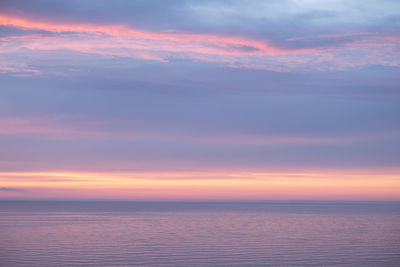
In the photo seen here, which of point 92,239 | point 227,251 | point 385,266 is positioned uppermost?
point 92,239

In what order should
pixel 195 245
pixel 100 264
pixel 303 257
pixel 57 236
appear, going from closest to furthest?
pixel 100 264, pixel 303 257, pixel 195 245, pixel 57 236

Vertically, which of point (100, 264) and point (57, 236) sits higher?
point (57, 236)

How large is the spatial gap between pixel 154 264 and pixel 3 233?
3455cm

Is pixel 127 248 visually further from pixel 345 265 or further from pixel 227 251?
pixel 345 265

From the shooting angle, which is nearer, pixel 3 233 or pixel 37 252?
pixel 37 252

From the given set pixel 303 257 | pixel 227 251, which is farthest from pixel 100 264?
pixel 303 257

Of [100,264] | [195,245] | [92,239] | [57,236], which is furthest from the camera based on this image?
[57,236]

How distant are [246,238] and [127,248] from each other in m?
15.8

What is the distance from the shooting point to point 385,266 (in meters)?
38.1

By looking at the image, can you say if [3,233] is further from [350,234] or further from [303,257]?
[350,234]

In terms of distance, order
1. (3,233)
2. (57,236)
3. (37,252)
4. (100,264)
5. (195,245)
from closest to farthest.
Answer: (100,264) < (37,252) < (195,245) < (57,236) < (3,233)

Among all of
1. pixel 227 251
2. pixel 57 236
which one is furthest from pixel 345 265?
pixel 57 236

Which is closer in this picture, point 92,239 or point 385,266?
point 385,266

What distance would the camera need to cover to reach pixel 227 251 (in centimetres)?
4488
